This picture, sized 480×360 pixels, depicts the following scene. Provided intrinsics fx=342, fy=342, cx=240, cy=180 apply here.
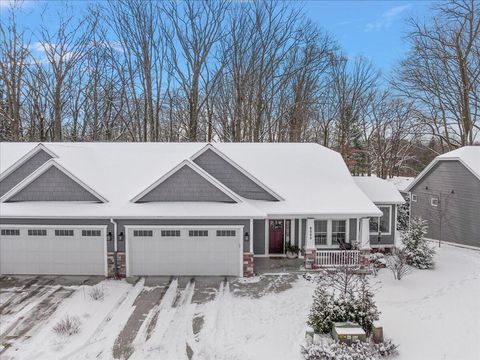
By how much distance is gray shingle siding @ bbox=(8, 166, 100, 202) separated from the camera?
13461 millimetres

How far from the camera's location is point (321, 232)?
588 inches

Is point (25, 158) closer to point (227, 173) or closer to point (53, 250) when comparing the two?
point (53, 250)

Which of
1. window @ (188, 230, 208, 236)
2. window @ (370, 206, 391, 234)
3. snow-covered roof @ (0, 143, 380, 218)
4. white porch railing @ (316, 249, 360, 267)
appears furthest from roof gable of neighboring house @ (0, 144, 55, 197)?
window @ (370, 206, 391, 234)

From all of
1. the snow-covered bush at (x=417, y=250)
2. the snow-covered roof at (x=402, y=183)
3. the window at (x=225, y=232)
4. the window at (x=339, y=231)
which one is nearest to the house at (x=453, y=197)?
the snow-covered roof at (x=402, y=183)

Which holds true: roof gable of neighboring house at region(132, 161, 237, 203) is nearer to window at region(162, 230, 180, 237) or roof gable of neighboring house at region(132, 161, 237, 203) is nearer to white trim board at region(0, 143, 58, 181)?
window at region(162, 230, 180, 237)

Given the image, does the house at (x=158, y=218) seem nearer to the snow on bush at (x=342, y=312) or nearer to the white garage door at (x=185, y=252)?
the white garage door at (x=185, y=252)

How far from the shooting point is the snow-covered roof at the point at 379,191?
15805mm

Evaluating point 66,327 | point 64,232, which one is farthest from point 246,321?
point 64,232

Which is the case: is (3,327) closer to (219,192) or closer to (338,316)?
(219,192)

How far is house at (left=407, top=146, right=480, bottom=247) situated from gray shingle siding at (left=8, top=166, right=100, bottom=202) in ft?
57.6

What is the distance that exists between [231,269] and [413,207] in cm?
1350

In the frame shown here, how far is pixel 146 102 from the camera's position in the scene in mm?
28766

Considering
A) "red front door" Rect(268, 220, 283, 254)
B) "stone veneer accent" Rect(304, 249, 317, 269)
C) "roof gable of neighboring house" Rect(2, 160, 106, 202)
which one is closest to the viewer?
"roof gable of neighboring house" Rect(2, 160, 106, 202)

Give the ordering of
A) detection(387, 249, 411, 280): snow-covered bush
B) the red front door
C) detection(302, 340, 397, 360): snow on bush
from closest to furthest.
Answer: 1. detection(302, 340, 397, 360): snow on bush
2. detection(387, 249, 411, 280): snow-covered bush
3. the red front door
